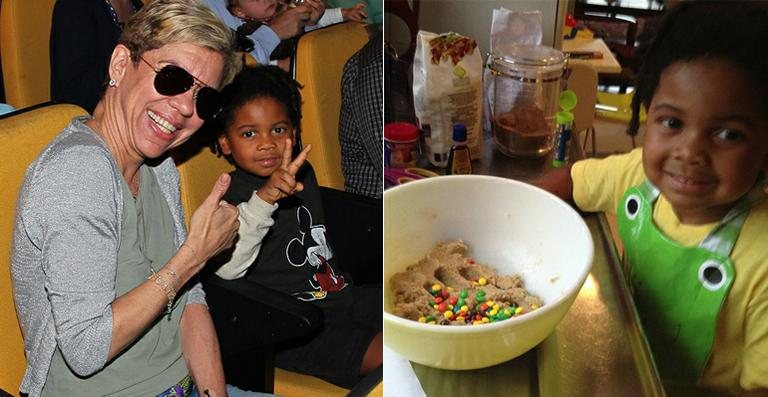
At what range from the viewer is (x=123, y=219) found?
2.89 feet

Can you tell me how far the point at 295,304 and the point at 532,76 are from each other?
467 millimetres

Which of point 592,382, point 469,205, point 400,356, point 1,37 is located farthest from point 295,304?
point 1,37

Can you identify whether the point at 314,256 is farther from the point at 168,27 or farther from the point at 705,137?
the point at 705,137

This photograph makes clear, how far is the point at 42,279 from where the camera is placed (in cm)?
86

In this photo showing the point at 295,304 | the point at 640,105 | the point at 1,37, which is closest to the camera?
the point at 640,105

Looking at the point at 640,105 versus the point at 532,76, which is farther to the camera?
the point at 532,76

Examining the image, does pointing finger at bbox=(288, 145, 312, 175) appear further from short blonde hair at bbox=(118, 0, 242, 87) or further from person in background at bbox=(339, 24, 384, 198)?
short blonde hair at bbox=(118, 0, 242, 87)

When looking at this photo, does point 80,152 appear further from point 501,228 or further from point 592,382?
point 592,382

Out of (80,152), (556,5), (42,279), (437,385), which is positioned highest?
(556,5)

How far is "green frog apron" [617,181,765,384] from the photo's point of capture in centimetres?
75

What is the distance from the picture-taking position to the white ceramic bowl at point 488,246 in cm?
88

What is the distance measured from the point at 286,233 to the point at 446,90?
0.32 metres

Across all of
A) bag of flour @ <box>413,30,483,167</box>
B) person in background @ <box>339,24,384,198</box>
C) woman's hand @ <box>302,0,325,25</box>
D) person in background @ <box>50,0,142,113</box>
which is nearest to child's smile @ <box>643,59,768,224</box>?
bag of flour @ <box>413,30,483,167</box>

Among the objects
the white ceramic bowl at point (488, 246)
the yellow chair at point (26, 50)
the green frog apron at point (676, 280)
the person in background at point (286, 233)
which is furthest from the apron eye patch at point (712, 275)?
the yellow chair at point (26, 50)
